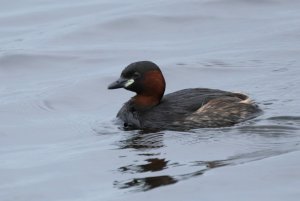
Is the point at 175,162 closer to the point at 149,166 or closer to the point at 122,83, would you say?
the point at 149,166

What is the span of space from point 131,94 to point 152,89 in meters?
1.67

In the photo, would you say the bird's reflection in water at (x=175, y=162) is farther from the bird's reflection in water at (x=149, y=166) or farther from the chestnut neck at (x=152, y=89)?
the chestnut neck at (x=152, y=89)

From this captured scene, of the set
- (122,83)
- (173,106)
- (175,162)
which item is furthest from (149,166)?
(122,83)

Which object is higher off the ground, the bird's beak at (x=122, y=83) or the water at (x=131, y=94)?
the bird's beak at (x=122, y=83)

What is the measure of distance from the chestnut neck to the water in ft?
1.51

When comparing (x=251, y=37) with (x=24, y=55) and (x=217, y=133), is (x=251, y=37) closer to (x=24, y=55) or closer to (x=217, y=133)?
(x=24, y=55)

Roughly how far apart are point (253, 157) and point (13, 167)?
2.41 m

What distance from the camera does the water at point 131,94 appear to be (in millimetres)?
9758

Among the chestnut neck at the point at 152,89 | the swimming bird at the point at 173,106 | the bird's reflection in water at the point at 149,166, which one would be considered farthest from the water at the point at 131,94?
the chestnut neck at the point at 152,89

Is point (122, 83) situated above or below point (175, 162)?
above

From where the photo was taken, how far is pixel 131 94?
14.1 metres

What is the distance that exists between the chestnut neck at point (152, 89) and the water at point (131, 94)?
1.51ft

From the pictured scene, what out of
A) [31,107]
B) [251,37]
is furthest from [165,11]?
[31,107]

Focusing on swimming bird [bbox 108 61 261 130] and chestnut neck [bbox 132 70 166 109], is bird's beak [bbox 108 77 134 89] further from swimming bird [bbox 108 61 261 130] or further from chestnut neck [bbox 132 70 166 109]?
chestnut neck [bbox 132 70 166 109]
